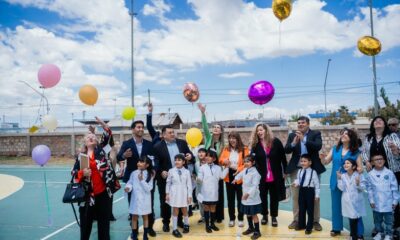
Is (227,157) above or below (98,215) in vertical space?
above

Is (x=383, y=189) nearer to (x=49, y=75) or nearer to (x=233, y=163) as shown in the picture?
(x=233, y=163)

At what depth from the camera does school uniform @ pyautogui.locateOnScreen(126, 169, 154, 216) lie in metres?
5.01

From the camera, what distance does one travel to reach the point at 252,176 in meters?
5.23

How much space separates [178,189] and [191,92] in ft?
7.14

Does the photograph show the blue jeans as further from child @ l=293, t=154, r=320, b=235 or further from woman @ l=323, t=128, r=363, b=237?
child @ l=293, t=154, r=320, b=235

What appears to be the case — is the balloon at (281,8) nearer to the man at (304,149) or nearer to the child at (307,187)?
the man at (304,149)

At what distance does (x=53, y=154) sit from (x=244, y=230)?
19977 millimetres

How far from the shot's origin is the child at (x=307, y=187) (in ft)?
17.2

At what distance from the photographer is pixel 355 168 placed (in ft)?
15.9

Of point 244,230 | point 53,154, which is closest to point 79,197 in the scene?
point 244,230

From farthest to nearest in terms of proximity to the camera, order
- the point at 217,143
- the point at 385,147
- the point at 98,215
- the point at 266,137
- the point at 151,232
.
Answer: the point at 217,143 < the point at 266,137 < the point at 151,232 < the point at 385,147 < the point at 98,215

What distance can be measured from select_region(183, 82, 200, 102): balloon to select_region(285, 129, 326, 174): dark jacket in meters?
2.11

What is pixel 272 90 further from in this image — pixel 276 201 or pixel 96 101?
pixel 96 101

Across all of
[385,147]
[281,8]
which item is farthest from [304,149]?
[281,8]
